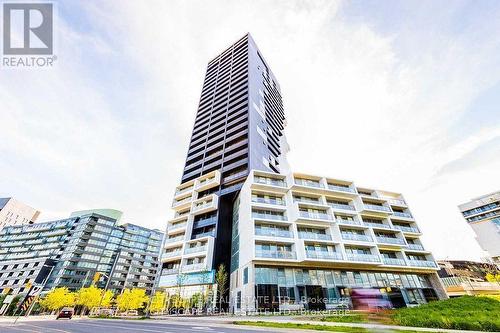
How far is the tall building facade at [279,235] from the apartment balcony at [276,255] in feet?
0.44

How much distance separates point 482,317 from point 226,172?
132 feet

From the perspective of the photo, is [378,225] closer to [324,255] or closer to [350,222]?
[350,222]

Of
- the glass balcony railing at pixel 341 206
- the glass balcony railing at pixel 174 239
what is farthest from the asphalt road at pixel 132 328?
the glass balcony railing at pixel 341 206

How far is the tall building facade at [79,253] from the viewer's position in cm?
7781

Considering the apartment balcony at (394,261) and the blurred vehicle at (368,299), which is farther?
the apartment balcony at (394,261)

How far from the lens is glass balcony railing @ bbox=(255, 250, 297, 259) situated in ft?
98.5

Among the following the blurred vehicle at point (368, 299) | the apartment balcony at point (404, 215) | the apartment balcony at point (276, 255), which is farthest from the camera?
the apartment balcony at point (404, 215)

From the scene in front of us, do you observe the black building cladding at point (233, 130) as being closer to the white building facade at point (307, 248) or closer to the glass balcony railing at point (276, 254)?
the white building facade at point (307, 248)

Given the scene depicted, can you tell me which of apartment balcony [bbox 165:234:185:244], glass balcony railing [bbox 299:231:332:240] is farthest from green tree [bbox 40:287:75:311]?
glass balcony railing [bbox 299:231:332:240]

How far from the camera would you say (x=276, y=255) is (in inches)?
1198

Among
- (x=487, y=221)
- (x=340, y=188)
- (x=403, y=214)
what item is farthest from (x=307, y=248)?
(x=487, y=221)

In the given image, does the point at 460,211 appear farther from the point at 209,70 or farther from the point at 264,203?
the point at 209,70

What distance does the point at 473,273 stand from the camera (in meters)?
63.3

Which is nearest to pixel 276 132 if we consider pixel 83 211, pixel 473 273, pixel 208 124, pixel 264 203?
pixel 208 124
